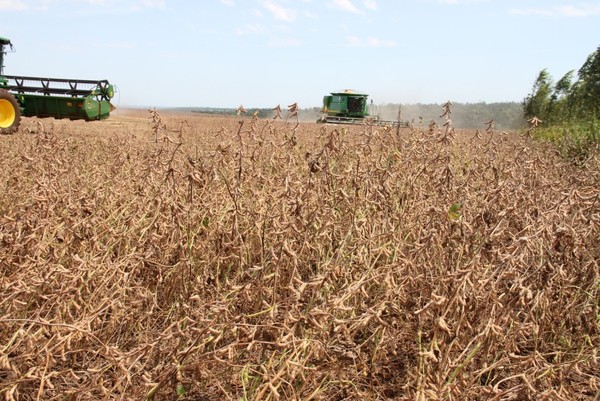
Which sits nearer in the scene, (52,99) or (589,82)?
(52,99)

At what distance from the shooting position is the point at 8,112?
1092 centimetres

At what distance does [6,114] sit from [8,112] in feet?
0.19

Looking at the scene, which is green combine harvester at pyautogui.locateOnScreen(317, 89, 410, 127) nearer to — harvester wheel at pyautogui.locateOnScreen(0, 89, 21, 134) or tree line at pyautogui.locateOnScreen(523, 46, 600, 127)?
tree line at pyautogui.locateOnScreen(523, 46, 600, 127)

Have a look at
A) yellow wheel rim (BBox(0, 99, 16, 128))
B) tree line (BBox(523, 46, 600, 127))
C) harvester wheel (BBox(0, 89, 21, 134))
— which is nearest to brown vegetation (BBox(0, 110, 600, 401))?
harvester wheel (BBox(0, 89, 21, 134))

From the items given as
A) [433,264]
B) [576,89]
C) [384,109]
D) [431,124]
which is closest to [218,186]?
[433,264]

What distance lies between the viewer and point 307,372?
1799mm

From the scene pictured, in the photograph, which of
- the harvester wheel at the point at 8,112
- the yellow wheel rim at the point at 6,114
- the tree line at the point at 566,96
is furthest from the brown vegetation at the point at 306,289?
the tree line at the point at 566,96

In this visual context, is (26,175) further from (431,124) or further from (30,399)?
(431,124)

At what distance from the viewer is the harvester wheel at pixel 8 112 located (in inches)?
422


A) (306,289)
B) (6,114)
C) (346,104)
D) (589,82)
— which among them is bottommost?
(306,289)

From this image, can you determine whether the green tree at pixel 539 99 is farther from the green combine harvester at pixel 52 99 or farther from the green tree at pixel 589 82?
the green combine harvester at pixel 52 99

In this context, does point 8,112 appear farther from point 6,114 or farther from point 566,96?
point 566,96

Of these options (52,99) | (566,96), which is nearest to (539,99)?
(566,96)

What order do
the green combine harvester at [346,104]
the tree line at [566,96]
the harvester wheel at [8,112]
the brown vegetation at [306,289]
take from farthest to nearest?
1. the green combine harvester at [346,104]
2. the tree line at [566,96]
3. the harvester wheel at [8,112]
4. the brown vegetation at [306,289]
